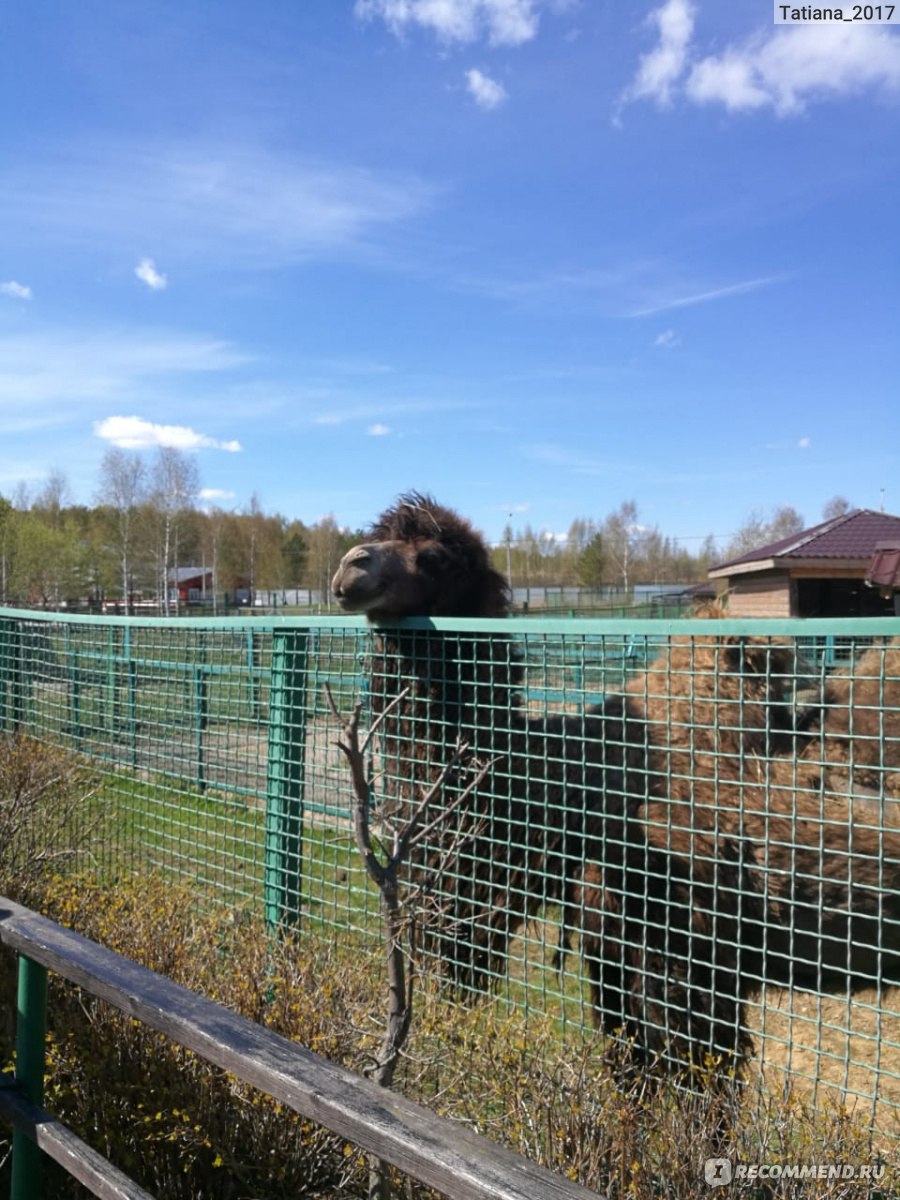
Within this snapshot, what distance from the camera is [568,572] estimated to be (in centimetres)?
7212

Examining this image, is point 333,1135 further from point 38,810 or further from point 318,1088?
point 38,810

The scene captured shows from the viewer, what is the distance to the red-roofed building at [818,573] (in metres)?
22.3

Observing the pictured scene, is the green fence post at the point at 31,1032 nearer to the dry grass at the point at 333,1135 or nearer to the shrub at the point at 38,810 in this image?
the dry grass at the point at 333,1135

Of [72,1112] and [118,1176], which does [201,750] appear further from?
[118,1176]

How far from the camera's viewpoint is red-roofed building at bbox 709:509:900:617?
22328mm

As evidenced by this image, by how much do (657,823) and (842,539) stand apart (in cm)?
2220

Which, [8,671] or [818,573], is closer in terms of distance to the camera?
[8,671]

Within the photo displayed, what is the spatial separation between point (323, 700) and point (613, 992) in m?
1.70

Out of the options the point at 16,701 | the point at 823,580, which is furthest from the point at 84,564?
the point at 16,701

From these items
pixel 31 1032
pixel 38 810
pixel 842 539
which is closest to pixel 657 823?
pixel 31 1032

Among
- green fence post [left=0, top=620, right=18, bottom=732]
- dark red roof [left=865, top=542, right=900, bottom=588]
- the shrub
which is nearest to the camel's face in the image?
the shrub

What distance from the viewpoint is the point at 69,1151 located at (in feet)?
7.02

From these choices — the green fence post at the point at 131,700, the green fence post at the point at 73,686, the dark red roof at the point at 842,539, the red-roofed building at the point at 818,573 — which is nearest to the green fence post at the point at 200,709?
the green fence post at the point at 131,700

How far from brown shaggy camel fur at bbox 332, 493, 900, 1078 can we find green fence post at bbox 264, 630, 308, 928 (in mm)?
539
